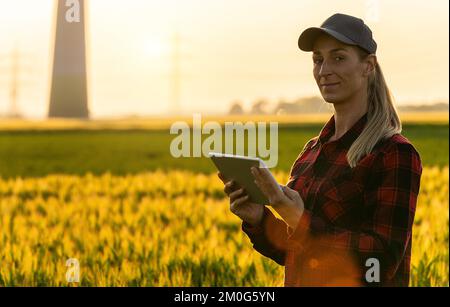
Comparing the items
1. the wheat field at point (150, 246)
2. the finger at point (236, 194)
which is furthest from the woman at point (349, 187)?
the wheat field at point (150, 246)

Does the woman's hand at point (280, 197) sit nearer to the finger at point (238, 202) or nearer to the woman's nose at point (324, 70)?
the finger at point (238, 202)

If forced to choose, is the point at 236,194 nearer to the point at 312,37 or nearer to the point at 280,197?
the point at 280,197

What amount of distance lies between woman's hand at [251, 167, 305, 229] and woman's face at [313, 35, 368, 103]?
1.26 feet

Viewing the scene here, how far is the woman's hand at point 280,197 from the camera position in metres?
2.21

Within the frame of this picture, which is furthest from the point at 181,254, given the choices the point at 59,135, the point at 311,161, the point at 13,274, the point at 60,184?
the point at 59,135

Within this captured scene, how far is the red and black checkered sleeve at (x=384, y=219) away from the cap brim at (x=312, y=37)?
38 cm

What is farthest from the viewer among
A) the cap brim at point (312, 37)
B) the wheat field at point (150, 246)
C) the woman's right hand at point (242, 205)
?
the wheat field at point (150, 246)

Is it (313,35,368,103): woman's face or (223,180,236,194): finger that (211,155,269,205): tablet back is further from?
(313,35,368,103): woman's face

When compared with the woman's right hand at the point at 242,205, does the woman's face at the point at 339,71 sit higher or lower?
higher

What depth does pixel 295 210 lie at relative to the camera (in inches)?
88.4

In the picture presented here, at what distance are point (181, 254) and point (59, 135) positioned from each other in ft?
95.1

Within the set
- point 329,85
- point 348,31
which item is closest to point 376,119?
point 329,85

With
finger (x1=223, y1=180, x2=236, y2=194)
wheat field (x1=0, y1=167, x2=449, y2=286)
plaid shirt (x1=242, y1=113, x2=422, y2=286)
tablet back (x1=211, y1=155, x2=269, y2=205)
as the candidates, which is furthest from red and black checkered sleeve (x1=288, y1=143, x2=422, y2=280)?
wheat field (x1=0, y1=167, x2=449, y2=286)

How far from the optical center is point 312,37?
2.45 m
